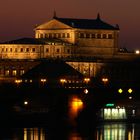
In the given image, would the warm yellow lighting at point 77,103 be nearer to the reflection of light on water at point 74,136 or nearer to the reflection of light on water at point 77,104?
the reflection of light on water at point 77,104

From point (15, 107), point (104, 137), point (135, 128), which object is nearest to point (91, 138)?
point (104, 137)

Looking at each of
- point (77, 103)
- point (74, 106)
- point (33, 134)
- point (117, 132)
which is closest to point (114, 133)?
point (117, 132)

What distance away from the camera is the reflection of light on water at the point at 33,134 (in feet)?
515

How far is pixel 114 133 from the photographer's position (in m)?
165

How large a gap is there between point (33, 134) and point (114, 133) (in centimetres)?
1066

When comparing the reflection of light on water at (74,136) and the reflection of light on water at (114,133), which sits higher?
the reflection of light on water at (74,136)

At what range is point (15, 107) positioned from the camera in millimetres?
186125

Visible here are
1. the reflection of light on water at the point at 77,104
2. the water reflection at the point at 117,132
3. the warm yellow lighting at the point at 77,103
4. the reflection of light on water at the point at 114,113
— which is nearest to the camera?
the water reflection at the point at 117,132

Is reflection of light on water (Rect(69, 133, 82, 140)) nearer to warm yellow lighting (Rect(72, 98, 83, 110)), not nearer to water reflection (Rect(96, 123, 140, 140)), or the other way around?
water reflection (Rect(96, 123, 140, 140))

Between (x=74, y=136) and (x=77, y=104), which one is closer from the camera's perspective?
(x=74, y=136)

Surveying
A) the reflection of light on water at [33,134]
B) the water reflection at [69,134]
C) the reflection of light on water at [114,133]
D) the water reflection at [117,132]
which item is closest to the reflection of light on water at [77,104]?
the water reflection at [117,132]

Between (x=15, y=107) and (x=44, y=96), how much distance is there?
20.0 ft

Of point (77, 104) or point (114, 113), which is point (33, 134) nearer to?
point (77, 104)

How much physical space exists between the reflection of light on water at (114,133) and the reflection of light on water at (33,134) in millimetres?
6666
